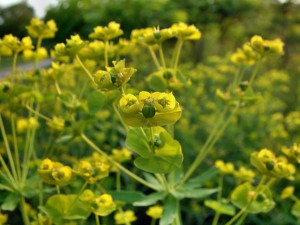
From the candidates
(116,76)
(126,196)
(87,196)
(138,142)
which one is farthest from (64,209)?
(116,76)

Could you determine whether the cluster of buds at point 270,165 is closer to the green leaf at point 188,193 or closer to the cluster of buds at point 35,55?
the green leaf at point 188,193

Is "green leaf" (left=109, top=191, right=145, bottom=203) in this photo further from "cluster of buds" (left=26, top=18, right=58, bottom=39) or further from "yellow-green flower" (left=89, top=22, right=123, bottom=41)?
"cluster of buds" (left=26, top=18, right=58, bottom=39)

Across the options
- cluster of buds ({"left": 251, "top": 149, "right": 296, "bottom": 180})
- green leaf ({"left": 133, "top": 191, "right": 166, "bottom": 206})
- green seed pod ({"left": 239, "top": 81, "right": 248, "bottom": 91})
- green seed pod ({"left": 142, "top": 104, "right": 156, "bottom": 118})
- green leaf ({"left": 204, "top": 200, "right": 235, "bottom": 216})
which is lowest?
green leaf ({"left": 204, "top": 200, "right": 235, "bottom": 216})

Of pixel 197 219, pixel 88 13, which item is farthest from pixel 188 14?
pixel 197 219

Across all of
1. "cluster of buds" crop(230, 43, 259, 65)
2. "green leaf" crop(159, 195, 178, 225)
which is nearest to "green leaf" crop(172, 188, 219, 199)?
"green leaf" crop(159, 195, 178, 225)

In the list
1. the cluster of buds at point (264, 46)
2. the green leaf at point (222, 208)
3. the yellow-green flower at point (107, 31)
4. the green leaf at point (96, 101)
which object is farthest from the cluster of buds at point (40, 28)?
the green leaf at point (222, 208)

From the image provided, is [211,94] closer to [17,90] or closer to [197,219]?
[197,219]
